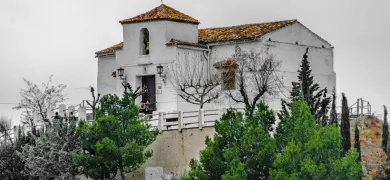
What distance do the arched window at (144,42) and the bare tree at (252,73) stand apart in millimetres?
3947

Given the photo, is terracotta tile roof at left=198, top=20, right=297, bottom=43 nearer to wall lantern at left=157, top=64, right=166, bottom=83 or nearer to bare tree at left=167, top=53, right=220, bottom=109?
bare tree at left=167, top=53, right=220, bottom=109

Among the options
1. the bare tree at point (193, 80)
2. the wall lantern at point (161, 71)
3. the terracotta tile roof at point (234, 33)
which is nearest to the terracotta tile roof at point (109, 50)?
the terracotta tile roof at point (234, 33)

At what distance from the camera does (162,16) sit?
6894 centimetres

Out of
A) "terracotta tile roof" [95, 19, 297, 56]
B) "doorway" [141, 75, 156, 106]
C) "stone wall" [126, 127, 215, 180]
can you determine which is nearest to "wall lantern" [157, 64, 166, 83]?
"doorway" [141, 75, 156, 106]

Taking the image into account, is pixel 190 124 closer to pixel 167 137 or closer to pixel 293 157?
pixel 167 137

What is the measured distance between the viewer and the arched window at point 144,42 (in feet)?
228

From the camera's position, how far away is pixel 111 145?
60.0m

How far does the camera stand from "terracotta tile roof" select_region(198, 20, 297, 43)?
223ft

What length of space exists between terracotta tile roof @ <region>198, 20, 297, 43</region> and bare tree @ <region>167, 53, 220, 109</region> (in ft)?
4.27

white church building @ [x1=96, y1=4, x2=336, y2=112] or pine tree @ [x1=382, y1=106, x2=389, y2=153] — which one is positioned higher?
white church building @ [x1=96, y1=4, x2=336, y2=112]

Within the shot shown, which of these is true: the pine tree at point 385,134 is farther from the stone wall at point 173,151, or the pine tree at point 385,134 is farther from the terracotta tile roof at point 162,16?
the terracotta tile roof at point 162,16

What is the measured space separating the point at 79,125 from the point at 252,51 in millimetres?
9878

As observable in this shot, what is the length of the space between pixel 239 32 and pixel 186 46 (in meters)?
2.67

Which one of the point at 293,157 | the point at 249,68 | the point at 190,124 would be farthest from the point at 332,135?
the point at 249,68
